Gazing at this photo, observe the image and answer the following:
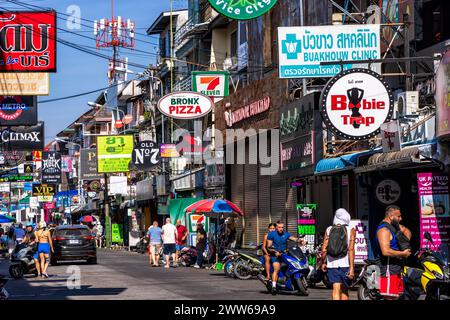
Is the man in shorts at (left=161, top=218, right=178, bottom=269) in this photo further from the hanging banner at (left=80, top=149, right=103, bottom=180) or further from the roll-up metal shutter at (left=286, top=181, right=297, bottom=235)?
the hanging banner at (left=80, top=149, right=103, bottom=180)

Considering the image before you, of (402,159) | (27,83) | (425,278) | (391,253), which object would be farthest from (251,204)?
(391,253)

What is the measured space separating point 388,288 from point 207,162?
30.1 m

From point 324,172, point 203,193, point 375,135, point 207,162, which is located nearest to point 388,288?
point 375,135

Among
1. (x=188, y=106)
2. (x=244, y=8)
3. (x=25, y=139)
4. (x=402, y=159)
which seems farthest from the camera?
(x=25, y=139)

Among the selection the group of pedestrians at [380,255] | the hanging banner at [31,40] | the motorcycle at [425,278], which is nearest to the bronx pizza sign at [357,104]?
the motorcycle at [425,278]

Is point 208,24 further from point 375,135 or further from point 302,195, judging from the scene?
point 375,135

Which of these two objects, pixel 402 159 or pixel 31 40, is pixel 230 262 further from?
pixel 402 159

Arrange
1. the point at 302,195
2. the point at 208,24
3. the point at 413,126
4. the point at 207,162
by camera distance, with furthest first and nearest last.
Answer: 1. the point at 208,24
2. the point at 207,162
3. the point at 302,195
4. the point at 413,126

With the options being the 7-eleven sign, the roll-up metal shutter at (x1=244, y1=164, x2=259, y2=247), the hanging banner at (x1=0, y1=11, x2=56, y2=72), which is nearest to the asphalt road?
the hanging banner at (x1=0, y1=11, x2=56, y2=72)

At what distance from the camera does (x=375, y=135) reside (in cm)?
2502

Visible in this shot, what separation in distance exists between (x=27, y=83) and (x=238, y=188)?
47.1 feet

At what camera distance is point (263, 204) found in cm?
3881

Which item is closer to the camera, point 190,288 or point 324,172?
point 190,288
